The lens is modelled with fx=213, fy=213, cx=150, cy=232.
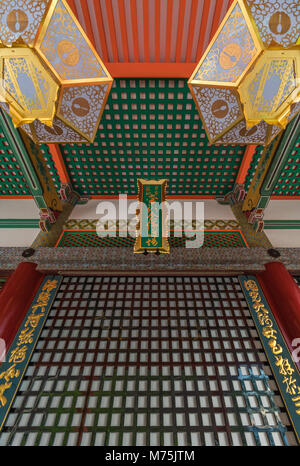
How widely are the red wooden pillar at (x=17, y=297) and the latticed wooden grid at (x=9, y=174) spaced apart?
8.12ft

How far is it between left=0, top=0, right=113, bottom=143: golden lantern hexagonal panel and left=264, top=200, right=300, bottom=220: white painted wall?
4.27 m

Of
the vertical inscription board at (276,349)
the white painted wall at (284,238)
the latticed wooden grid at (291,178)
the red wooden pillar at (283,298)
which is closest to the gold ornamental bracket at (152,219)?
the vertical inscription board at (276,349)

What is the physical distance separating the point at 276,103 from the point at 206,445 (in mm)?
4215

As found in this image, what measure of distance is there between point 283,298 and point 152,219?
248 cm

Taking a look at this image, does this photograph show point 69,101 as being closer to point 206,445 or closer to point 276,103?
point 276,103

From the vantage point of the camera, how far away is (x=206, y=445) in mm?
2408

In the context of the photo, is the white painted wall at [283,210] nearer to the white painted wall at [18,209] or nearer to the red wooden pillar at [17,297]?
the red wooden pillar at [17,297]

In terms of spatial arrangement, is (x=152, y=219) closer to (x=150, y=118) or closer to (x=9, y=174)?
(x=150, y=118)

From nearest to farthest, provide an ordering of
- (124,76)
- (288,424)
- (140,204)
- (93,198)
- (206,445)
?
1. (206,445)
2. (288,424)
3. (124,76)
4. (140,204)
5. (93,198)

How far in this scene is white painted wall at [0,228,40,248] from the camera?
435cm

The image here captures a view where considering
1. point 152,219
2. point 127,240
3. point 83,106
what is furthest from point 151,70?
point 127,240

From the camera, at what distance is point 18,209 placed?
17.1ft

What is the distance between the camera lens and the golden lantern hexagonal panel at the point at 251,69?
215cm

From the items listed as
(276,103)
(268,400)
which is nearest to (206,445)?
(268,400)
